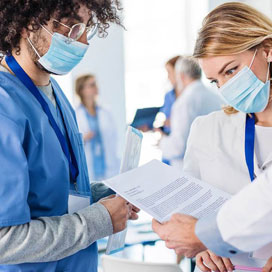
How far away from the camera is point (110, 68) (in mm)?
6160

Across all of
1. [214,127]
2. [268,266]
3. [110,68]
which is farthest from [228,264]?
[110,68]

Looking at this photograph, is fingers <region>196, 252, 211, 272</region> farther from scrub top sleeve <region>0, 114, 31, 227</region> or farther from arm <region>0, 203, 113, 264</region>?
scrub top sleeve <region>0, 114, 31, 227</region>

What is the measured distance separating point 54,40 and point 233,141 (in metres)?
0.79

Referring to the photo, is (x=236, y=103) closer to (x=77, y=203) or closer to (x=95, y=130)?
(x=77, y=203)

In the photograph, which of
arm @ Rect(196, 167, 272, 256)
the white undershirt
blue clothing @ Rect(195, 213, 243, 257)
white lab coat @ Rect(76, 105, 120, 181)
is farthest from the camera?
white lab coat @ Rect(76, 105, 120, 181)

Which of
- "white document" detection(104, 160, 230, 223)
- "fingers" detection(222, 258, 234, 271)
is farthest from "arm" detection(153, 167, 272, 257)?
"fingers" detection(222, 258, 234, 271)

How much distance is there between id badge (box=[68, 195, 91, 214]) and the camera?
4.69ft

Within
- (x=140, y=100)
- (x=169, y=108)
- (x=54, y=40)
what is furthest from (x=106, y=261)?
(x=140, y=100)

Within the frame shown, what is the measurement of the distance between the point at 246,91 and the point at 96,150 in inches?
146

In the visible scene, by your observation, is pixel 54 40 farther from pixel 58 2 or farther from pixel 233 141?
pixel 233 141

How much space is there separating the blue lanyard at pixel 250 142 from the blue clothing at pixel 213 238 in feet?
1.53

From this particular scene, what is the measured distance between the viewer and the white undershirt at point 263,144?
1.71m

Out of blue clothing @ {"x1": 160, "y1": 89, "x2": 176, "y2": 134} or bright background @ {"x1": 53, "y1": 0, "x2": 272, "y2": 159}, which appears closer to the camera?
blue clothing @ {"x1": 160, "y1": 89, "x2": 176, "y2": 134}

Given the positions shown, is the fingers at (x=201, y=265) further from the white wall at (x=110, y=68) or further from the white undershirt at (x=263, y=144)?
the white wall at (x=110, y=68)
